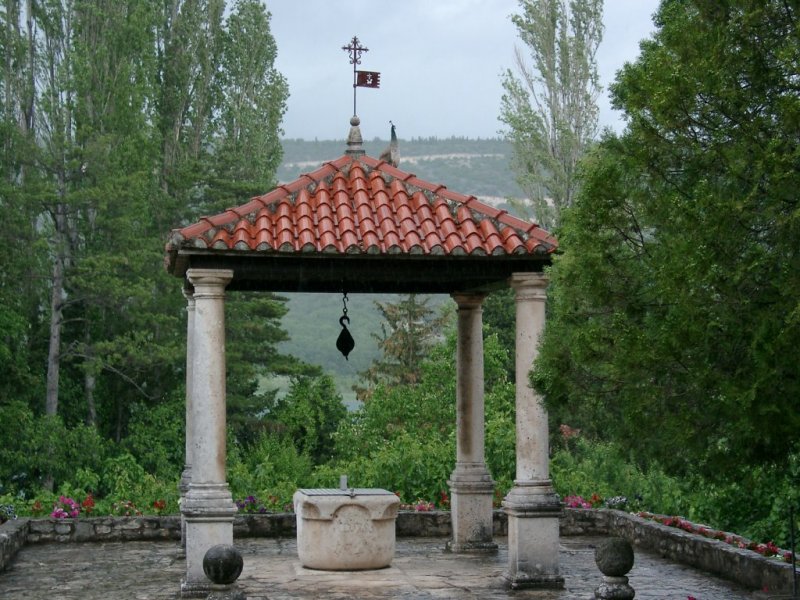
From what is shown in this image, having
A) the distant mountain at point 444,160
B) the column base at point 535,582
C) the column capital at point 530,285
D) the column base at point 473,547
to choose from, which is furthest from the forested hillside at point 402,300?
the distant mountain at point 444,160

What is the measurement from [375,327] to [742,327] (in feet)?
197

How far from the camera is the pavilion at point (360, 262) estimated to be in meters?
10.2

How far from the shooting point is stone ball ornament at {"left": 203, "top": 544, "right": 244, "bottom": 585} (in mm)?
8507

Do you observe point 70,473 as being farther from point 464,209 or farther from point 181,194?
point 464,209

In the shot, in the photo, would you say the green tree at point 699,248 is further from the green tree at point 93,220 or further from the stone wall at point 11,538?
the green tree at point 93,220

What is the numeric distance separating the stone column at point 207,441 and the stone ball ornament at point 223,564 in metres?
1.60

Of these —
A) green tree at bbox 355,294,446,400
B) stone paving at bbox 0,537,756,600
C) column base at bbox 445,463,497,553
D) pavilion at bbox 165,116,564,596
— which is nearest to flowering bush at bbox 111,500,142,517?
stone paving at bbox 0,537,756,600

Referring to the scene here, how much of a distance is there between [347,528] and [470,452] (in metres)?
2.20

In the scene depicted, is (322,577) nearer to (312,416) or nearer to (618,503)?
(618,503)

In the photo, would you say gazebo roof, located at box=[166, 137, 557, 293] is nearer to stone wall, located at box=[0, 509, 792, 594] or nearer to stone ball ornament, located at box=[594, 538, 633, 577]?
stone ball ornament, located at box=[594, 538, 633, 577]

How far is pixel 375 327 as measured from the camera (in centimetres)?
6631

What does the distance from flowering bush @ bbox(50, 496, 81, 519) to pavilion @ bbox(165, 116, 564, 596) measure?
414 centimetres

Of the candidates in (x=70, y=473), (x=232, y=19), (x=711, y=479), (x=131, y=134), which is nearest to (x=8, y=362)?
(x=70, y=473)

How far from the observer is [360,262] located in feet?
35.1
